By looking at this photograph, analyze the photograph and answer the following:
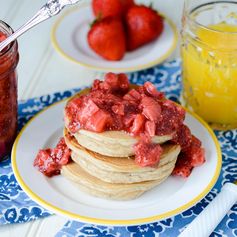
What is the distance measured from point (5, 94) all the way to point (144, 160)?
63 cm

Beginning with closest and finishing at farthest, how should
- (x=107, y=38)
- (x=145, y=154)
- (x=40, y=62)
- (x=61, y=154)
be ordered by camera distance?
(x=145, y=154), (x=61, y=154), (x=107, y=38), (x=40, y=62)

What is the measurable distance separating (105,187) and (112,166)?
10cm

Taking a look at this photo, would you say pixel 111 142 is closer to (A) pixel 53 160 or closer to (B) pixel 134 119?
(B) pixel 134 119

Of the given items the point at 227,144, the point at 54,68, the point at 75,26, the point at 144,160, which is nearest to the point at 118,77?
the point at 144,160

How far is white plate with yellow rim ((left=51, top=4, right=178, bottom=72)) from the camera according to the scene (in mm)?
3021

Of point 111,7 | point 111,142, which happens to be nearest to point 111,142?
point 111,142

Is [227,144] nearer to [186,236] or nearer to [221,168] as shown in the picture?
[221,168]

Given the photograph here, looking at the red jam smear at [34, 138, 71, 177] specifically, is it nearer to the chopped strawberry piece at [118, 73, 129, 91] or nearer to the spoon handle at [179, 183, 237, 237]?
the chopped strawberry piece at [118, 73, 129, 91]

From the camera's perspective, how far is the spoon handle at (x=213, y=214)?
2.07 m

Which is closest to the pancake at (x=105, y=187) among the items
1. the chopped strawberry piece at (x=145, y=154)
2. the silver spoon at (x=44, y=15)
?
the chopped strawberry piece at (x=145, y=154)

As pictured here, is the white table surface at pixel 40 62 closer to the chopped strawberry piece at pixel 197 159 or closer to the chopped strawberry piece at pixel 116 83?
the chopped strawberry piece at pixel 116 83

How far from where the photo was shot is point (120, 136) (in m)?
2.10

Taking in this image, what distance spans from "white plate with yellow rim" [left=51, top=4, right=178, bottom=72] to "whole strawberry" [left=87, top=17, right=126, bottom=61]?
42 millimetres

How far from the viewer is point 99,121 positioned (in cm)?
210
